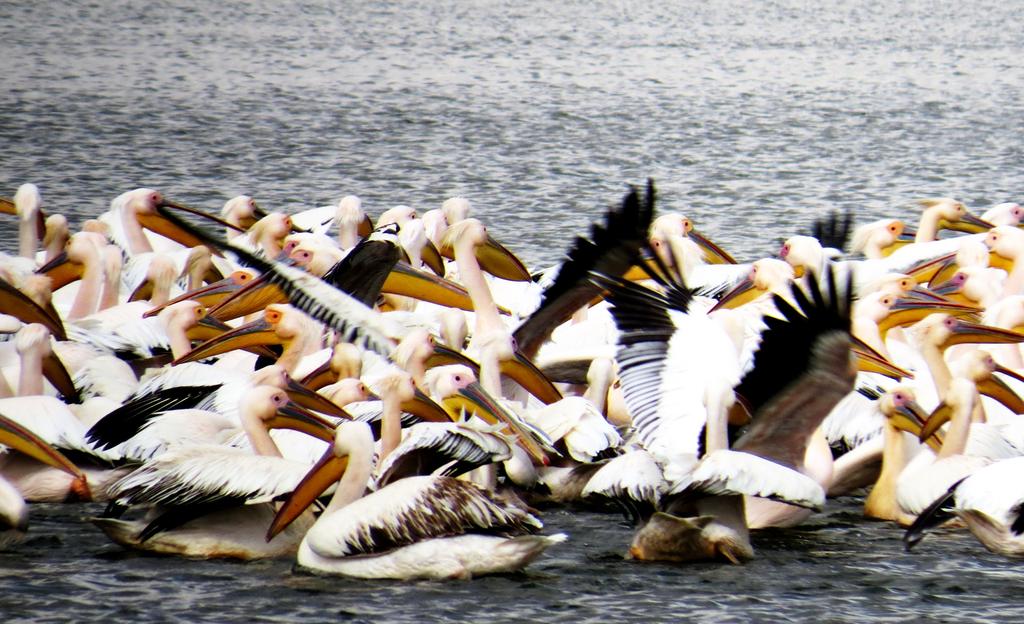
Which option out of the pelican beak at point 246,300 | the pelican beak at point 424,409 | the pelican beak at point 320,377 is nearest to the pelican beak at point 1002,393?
the pelican beak at point 424,409

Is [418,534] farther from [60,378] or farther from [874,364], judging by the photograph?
[874,364]

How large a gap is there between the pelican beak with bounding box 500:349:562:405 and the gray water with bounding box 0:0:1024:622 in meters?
0.49

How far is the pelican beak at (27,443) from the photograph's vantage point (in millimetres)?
5078

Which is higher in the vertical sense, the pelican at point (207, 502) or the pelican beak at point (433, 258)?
the pelican beak at point (433, 258)

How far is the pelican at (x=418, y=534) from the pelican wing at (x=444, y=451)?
0.34 feet

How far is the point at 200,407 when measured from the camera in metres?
5.82

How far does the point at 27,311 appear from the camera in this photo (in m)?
6.63

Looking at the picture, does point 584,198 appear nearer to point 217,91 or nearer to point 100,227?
point 100,227

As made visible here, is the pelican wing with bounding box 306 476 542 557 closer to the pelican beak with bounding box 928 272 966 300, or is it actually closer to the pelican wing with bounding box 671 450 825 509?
the pelican wing with bounding box 671 450 825 509

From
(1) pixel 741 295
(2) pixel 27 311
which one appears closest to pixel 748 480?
(1) pixel 741 295

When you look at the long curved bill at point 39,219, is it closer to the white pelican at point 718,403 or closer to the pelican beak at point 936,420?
the white pelican at point 718,403

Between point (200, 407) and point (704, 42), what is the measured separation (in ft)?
71.7

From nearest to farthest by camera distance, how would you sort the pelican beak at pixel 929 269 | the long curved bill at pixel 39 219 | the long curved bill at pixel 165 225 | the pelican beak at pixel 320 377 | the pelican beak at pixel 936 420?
the pelican beak at pixel 936 420 → the pelican beak at pixel 320 377 → the pelican beak at pixel 929 269 → the long curved bill at pixel 165 225 → the long curved bill at pixel 39 219

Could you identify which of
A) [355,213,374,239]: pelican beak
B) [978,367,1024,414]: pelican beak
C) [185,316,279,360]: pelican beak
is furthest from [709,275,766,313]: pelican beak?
[355,213,374,239]: pelican beak
